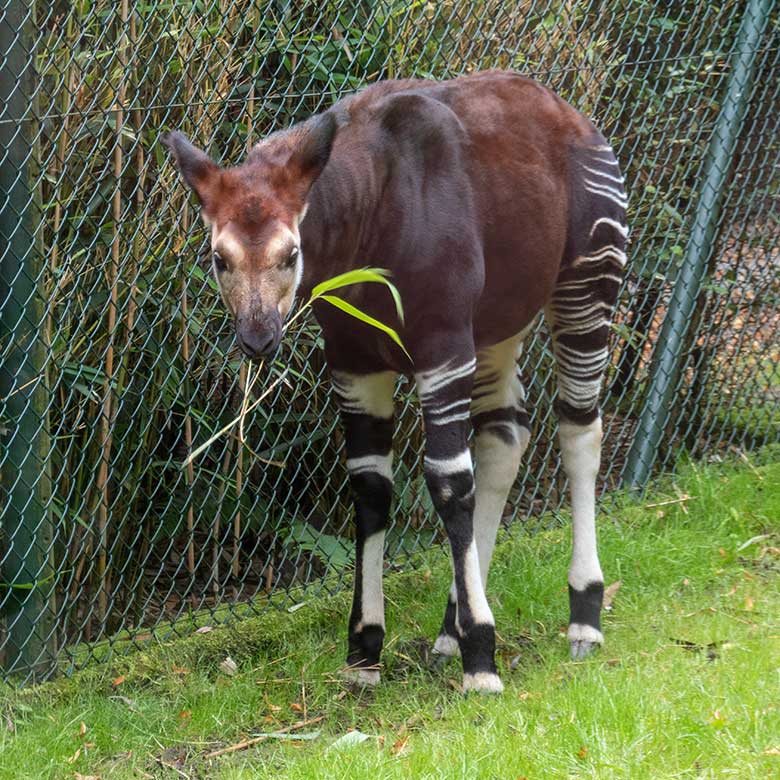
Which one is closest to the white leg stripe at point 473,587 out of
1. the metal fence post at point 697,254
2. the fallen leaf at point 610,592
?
the fallen leaf at point 610,592

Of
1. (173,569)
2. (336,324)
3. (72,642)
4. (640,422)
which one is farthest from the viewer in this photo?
(640,422)

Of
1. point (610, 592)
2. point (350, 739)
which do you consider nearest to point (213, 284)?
point (350, 739)

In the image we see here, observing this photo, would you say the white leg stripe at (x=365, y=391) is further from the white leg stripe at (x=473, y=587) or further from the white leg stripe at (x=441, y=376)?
the white leg stripe at (x=473, y=587)

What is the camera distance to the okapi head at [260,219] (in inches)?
120

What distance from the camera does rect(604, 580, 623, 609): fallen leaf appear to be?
14.7 ft

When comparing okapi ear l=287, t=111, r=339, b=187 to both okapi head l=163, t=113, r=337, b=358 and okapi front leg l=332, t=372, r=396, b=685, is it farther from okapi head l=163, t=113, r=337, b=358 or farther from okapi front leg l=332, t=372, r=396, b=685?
okapi front leg l=332, t=372, r=396, b=685

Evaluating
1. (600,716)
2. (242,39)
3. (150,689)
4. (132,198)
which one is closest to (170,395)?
(132,198)

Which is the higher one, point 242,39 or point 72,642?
point 242,39

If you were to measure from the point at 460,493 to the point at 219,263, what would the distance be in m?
1.00

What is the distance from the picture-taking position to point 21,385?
3.91 metres

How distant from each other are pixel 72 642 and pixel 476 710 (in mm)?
1582

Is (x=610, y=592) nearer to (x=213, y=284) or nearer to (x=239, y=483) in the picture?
(x=239, y=483)

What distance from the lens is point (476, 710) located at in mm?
3525

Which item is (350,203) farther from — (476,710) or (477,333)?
(476,710)
